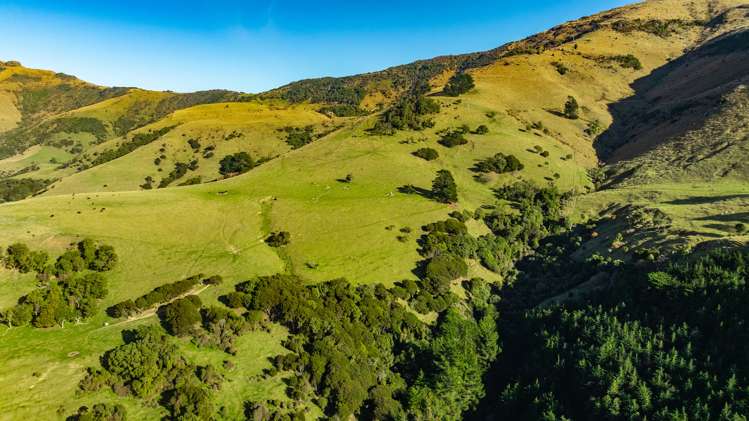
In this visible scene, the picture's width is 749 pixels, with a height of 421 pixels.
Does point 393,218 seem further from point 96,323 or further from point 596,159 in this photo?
point 596,159

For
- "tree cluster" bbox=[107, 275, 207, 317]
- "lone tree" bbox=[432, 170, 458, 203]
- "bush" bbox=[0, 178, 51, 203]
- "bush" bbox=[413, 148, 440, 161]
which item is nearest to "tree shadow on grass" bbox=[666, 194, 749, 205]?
"lone tree" bbox=[432, 170, 458, 203]

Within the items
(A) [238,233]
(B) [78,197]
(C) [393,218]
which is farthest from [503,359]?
(B) [78,197]

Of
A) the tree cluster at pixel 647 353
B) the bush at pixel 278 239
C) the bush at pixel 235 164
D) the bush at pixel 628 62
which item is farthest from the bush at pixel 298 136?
the bush at pixel 628 62

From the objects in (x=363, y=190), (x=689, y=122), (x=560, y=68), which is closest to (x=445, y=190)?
(x=363, y=190)

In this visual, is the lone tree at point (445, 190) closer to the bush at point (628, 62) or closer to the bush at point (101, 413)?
the bush at point (101, 413)

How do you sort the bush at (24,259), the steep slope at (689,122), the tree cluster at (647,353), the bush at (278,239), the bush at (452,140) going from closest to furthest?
the tree cluster at (647,353) → the bush at (24,259) → the bush at (278,239) → the steep slope at (689,122) → the bush at (452,140)

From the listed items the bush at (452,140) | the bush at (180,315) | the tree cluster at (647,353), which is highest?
the bush at (452,140)

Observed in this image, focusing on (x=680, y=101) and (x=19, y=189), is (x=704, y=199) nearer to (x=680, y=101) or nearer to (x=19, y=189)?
(x=680, y=101)
